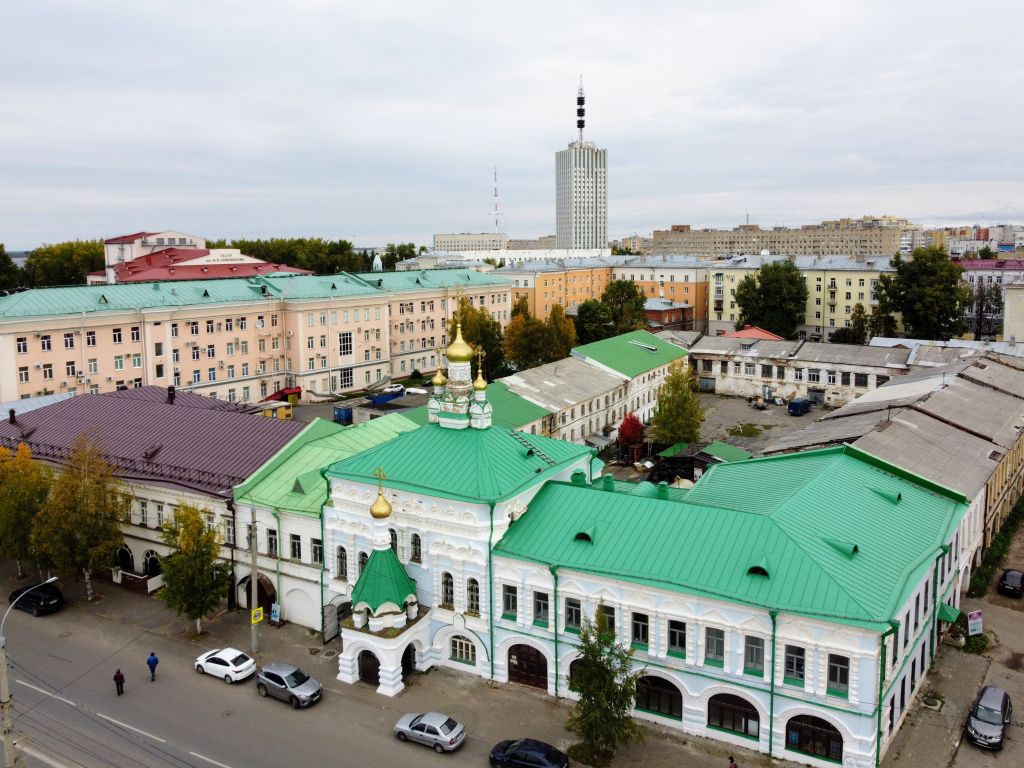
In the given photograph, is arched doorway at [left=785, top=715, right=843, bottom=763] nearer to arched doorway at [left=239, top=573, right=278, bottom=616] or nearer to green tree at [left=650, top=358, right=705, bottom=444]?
arched doorway at [left=239, top=573, right=278, bottom=616]

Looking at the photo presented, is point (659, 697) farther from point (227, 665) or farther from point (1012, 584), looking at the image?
point (1012, 584)

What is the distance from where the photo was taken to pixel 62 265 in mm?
123500

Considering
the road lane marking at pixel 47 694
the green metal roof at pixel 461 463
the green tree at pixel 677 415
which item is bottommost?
the road lane marking at pixel 47 694

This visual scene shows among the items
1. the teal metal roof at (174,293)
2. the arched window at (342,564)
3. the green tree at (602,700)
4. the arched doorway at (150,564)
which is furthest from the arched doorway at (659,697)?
the teal metal roof at (174,293)

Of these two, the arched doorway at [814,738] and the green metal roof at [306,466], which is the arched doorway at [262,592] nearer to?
the green metal roof at [306,466]

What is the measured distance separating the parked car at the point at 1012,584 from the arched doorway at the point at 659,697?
18.9m

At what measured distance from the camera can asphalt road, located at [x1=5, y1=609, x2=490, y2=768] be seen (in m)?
25.6

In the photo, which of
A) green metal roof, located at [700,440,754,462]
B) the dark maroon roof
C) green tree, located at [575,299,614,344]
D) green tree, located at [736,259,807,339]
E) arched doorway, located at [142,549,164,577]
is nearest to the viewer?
the dark maroon roof

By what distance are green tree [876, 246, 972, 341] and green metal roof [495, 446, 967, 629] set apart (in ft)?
218

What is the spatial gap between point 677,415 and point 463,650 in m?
28.0

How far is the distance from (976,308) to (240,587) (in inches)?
4362

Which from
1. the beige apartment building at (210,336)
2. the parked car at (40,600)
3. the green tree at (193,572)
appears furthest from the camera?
the beige apartment building at (210,336)

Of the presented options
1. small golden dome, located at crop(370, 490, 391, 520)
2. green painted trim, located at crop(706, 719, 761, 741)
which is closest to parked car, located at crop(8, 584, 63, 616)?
small golden dome, located at crop(370, 490, 391, 520)

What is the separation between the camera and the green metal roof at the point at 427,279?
89812mm
